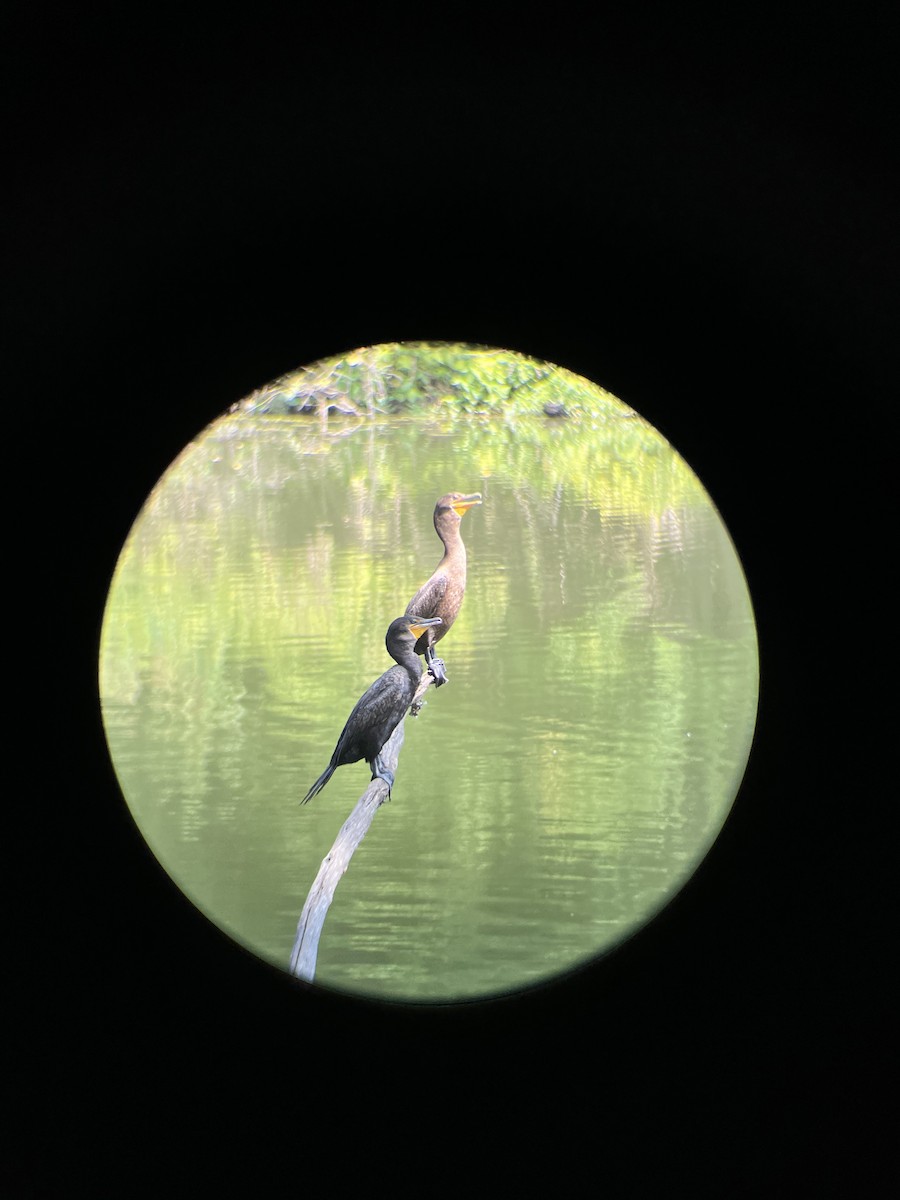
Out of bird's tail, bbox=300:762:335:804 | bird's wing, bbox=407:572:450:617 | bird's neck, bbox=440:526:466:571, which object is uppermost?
bird's neck, bbox=440:526:466:571

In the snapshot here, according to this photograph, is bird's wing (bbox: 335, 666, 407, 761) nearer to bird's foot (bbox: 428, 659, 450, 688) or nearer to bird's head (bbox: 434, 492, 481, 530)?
bird's foot (bbox: 428, 659, 450, 688)

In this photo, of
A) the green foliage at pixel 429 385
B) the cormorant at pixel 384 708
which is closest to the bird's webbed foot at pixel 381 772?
the cormorant at pixel 384 708

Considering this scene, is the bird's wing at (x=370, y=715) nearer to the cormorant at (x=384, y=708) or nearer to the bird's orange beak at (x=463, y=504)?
the cormorant at (x=384, y=708)

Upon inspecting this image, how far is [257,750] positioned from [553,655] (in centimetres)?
44

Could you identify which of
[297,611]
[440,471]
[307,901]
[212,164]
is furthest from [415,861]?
[212,164]

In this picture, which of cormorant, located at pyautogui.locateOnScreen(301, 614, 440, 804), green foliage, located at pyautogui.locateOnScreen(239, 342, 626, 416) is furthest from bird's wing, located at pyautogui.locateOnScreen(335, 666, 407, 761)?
green foliage, located at pyautogui.locateOnScreen(239, 342, 626, 416)

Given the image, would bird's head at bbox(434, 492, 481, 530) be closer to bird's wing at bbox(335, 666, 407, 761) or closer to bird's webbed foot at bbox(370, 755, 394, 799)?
bird's wing at bbox(335, 666, 407, 761)

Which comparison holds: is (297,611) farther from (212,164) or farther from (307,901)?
(212,164)

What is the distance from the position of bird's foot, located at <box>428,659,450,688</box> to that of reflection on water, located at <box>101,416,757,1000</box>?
0.01m

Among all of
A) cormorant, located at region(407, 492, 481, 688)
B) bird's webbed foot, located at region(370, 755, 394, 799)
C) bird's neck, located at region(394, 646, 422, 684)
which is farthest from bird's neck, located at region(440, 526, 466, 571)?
bird's webbed foot, located at region(370, 755, 394, 799)

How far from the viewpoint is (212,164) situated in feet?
4.19

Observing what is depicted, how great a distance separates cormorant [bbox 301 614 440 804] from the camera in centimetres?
150

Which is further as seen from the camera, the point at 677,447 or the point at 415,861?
the point at 415,861

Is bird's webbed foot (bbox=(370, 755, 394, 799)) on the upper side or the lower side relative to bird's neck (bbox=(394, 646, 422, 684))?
lower
